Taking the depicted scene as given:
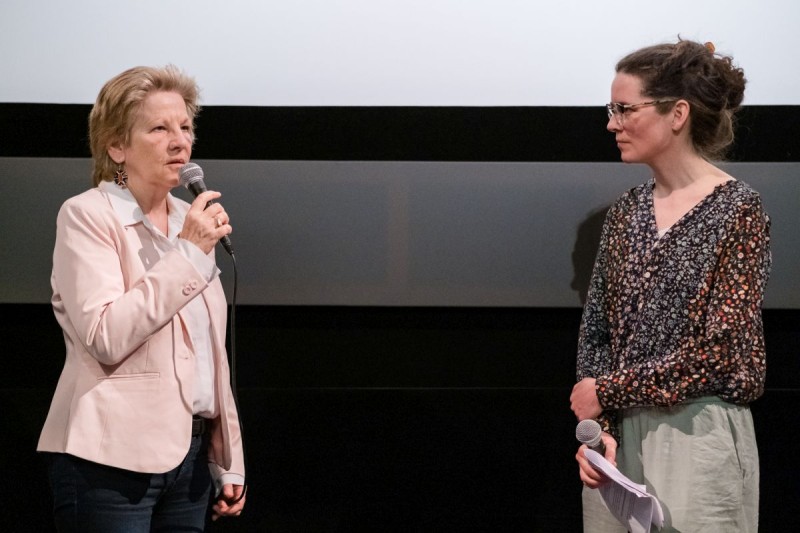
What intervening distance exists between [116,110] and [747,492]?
4.74 feet

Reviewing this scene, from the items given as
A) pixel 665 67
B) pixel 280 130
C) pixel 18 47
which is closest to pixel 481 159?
pixel 280 130

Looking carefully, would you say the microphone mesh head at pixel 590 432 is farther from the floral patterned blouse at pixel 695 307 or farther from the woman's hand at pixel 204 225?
the woman's hand at pixel 204 225

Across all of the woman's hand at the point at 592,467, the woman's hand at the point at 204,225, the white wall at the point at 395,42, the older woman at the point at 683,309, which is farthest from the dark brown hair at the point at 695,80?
the woman's hand at the point at 204,225

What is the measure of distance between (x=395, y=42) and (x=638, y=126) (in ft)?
2.64

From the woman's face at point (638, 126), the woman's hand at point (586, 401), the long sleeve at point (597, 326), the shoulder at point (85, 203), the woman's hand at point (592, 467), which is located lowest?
the woman's hand at point (592, 467)

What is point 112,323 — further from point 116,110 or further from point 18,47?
point 18,47

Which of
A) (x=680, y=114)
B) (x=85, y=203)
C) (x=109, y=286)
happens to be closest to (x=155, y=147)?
(x=85, y=203)

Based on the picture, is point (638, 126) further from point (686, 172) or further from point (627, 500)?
point (627, 500)

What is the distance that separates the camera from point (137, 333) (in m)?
1.47

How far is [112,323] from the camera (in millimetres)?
1460

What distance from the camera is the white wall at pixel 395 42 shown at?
225 centimetres

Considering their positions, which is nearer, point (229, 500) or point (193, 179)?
point (193, 179)

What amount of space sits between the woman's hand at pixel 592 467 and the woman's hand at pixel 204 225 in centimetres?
81

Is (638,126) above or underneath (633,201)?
above
